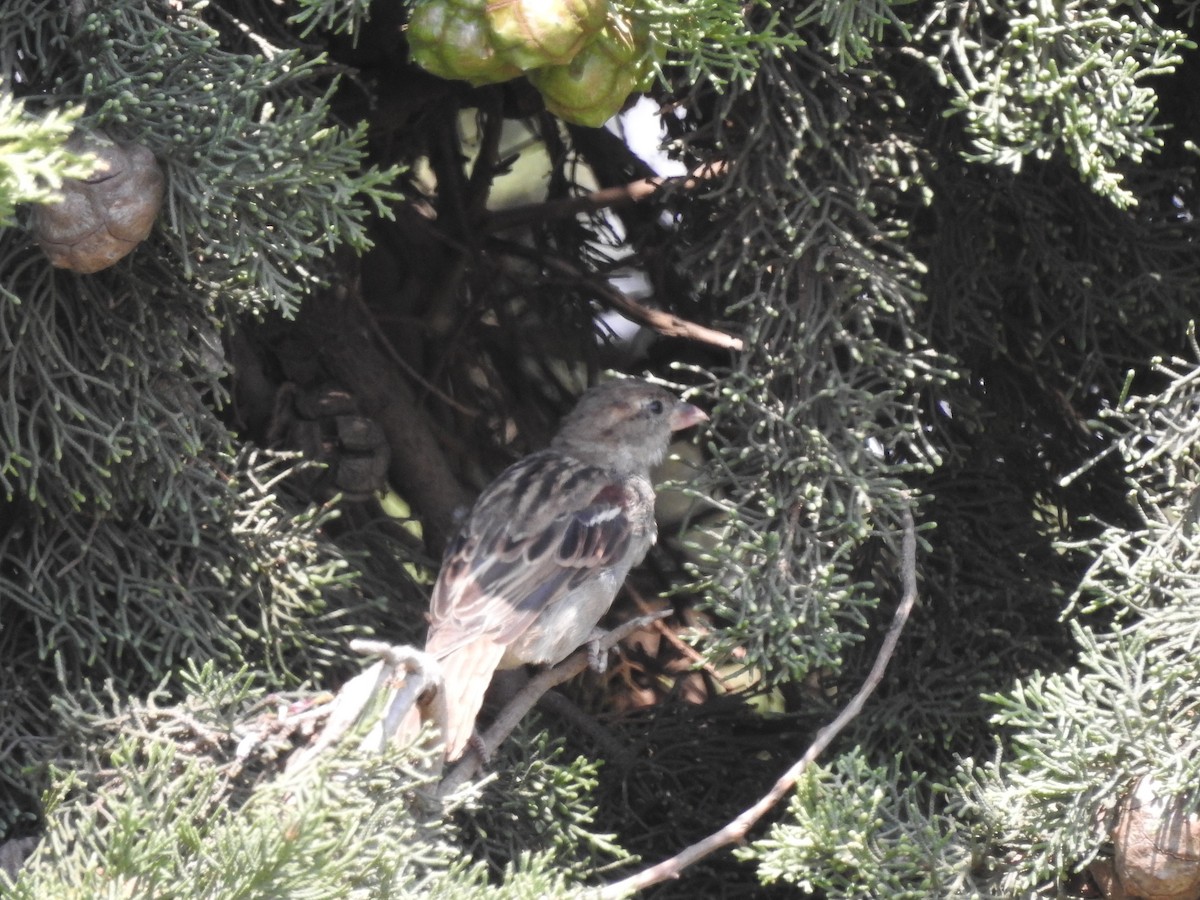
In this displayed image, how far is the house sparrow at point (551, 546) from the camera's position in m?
2.29

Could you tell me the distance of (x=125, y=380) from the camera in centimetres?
163

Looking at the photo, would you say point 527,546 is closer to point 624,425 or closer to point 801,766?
point 624,425

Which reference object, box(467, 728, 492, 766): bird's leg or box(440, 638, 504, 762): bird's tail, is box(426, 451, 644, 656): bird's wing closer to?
box(440, 638, 504, 762): bird's tail

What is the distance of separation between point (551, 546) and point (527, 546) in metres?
0.05

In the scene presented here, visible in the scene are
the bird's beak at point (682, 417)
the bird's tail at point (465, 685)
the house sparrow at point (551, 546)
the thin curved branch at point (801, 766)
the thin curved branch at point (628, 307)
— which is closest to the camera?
the thin curved branch at point (801, 766)

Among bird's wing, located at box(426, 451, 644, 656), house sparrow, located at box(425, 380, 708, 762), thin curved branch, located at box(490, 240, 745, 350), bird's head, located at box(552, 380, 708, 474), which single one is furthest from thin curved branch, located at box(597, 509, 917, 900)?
bird's head, located at box(552, 380, 708, 474)

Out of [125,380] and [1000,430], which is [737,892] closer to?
[1000,430]

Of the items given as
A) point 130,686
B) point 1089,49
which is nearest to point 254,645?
point 130,686

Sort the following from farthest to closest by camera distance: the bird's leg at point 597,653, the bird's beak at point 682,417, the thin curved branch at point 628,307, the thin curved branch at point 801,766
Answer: the bird's beak at point 682,417
the bird's leg at point 597,653
the thin curved branch at point 628,307
the thin curved branch at point 801,766

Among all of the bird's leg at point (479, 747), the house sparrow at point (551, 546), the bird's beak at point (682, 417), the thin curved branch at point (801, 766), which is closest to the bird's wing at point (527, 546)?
the house sparrow at point (551, 546)

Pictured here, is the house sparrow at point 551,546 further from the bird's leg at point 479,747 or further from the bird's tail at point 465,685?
the bird's leg at point 479,747

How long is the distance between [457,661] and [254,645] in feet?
1.39

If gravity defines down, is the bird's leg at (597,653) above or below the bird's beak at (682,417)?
below

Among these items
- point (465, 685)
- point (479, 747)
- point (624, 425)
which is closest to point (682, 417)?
point (624, 425)
